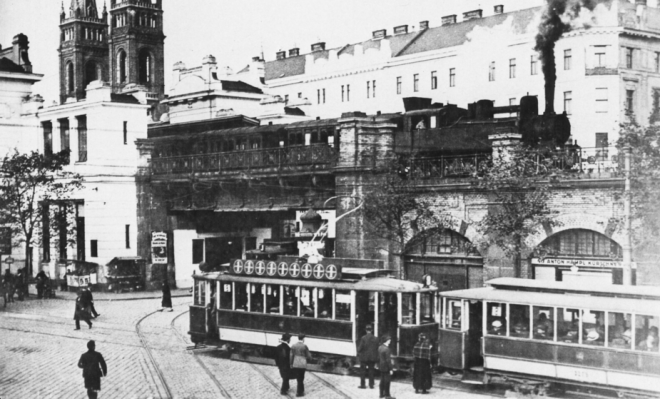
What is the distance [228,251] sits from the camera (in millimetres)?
50438

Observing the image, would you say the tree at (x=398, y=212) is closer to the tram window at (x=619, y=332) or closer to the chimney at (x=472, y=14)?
the tram window at (x=619, y=332)

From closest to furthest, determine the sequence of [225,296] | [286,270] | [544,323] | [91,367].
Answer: [91,367] → [544,323] → [286,270] → [225,296]

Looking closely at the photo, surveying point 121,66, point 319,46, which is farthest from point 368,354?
point 121,66

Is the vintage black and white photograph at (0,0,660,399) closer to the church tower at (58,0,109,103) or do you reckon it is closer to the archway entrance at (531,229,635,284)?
the archway entrance at (531,229,635,284)

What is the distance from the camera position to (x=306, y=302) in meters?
22.2

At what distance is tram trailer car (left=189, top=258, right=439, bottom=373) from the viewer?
2061cm

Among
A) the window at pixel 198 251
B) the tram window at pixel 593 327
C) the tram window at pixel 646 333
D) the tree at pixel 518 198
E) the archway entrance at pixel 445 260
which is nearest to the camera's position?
the tram window at pixel 646 333

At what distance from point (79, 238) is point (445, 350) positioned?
32.3 metres

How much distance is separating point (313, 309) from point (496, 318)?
15.9 feet

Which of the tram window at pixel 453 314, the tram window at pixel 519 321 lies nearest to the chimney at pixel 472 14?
the tram window at pixel 453 314

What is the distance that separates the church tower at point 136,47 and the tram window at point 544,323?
85.1 metres

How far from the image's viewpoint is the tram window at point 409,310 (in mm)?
20516

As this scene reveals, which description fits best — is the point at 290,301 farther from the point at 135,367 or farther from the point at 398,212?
the point at 398,212

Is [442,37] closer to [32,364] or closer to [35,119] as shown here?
[35,119]
